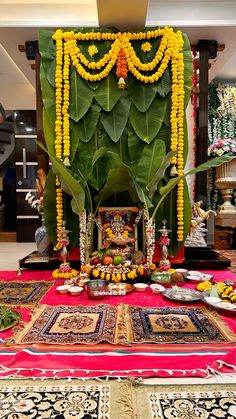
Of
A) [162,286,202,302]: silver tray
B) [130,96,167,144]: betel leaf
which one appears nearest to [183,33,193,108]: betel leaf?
[130,96,167,144]: betel leaf

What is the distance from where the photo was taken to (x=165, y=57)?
11.0 feet

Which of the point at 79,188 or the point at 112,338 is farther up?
the point at 79,188

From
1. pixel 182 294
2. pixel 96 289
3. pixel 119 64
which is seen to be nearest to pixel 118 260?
pixel 96 289

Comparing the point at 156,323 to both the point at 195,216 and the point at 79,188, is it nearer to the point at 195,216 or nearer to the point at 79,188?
the point at 79,188

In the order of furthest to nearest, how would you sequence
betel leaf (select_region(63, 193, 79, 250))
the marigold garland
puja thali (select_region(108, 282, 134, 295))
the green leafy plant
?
betel leaf (select_region(63, 193, 79, 250))
the marigold garland
puja thali (select_region(108, 282, 134, 295))
the green leafy plant

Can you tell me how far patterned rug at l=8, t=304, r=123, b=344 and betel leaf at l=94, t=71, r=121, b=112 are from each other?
2.14m

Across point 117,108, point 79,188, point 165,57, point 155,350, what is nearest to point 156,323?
point 155,350

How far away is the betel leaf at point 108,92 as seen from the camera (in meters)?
3.42

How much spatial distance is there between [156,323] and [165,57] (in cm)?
269

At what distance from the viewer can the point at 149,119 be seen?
3447mm

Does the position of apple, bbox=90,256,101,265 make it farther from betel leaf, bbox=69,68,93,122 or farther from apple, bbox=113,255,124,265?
betel leaf, bbox=69,68,93,122

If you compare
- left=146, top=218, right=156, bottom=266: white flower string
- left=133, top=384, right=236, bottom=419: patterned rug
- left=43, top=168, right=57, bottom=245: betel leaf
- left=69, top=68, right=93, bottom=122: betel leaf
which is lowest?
left=133, top=384, right=236, bottom=419: patterned rug

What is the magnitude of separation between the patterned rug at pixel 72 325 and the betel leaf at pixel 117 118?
1.92m

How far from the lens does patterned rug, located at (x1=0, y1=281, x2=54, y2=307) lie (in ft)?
8.25
